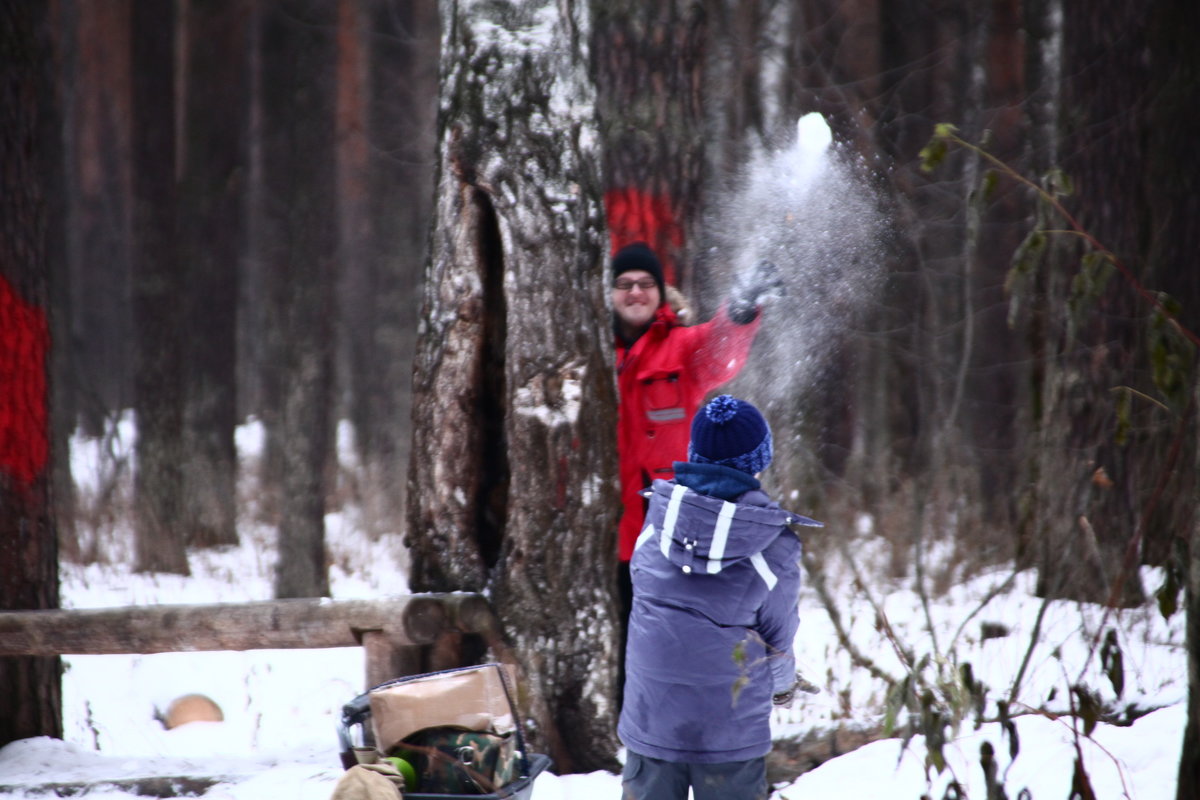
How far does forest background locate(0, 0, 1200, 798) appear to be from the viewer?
12.6ft

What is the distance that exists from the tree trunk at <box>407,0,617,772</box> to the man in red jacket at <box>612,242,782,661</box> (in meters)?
0.20

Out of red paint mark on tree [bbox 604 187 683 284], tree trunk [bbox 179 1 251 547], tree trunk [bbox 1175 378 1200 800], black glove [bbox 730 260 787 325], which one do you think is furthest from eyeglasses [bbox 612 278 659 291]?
tree trunk [bbox 179 1 251 547]

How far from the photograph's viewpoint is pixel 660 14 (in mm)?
5188

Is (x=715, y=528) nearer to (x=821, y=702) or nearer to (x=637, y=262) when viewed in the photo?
(x=637, y=262)

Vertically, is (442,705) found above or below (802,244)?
below

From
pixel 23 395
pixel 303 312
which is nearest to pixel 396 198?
pixel 303 312

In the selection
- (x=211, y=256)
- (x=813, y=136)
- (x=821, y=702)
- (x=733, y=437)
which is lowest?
(x=821, y=702)

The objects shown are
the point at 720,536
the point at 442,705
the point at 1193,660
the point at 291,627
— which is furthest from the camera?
the point at 291,627

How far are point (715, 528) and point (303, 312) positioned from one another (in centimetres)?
573

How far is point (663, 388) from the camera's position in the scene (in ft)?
13.3

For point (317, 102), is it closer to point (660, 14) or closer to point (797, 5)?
point (660, 14)

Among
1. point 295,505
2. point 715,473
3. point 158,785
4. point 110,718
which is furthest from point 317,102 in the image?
point 715,473

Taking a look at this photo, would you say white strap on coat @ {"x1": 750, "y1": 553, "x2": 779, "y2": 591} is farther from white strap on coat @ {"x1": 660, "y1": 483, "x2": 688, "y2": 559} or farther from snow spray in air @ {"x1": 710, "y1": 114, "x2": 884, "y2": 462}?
snow spray in air @ {"x1": 710, "y1": 114, "x2": 884, "y2": 462}

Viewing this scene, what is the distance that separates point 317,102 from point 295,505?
3089mm
